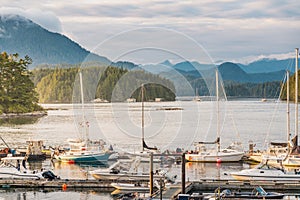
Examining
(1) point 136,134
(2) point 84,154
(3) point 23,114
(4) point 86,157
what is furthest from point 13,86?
(1) point 136,134

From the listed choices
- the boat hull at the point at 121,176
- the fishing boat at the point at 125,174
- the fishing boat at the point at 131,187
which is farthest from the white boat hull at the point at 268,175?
the fishing boat at the point at 131,187

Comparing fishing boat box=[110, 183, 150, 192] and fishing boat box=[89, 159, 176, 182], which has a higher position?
fishing boat box=[89, 159, 176, 182]

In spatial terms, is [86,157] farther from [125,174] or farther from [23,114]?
[23,114]

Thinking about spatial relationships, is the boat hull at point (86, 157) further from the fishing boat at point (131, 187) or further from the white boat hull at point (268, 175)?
the white boat hull at point (268, 175)

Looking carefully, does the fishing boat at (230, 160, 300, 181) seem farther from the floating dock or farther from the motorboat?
the motorboat

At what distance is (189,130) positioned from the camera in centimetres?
6203

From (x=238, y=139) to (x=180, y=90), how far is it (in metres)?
29.4

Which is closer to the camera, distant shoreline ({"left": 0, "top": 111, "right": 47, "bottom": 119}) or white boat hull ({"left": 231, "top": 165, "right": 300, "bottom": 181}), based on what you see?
white boat hull ({"left": 231, "top": 165, "right": 300, "bottom": 181})

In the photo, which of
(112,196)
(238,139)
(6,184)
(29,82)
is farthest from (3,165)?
(29,82)

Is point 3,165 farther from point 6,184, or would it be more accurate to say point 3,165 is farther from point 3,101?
point 3,101

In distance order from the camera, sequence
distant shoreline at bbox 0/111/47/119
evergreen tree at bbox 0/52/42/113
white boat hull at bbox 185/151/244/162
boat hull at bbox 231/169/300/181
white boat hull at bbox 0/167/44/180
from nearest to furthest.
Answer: boat hull at bbox 231/169/300/181 < white boat hull at bbox 0/167/44/180 < white boat hull at bbox 185/151/244/162 < distant shoreline at bbox 0/111/47/119 < evergreen tree at bbox 0/52/42/113

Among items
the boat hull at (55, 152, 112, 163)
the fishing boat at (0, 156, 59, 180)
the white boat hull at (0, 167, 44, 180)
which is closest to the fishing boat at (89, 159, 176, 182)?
the fishing boat at (0, 156, 59, 180)

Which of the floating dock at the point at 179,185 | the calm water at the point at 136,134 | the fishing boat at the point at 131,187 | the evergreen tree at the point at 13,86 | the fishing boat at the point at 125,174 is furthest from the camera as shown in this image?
the evergreen tree at the point at 13,86

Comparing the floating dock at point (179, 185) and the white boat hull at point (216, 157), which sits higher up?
the white boat hull at point (216, 157)
